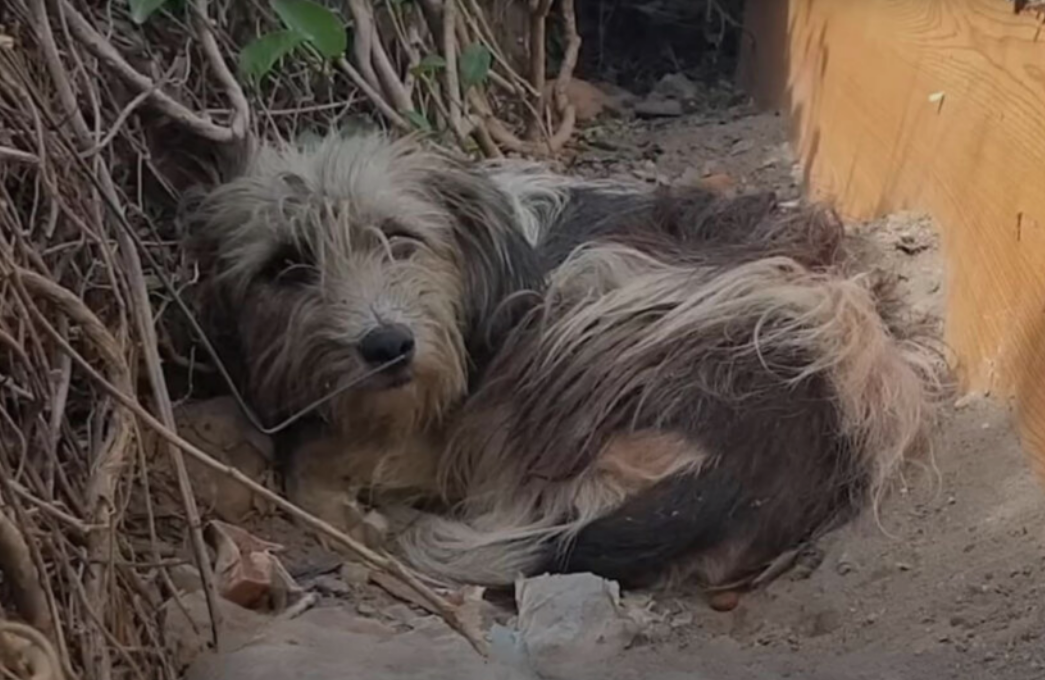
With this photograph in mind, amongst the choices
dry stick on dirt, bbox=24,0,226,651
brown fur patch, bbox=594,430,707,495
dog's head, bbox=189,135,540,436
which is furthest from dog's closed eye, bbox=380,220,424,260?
dry stick on dirt, bbox=24,0,226,651

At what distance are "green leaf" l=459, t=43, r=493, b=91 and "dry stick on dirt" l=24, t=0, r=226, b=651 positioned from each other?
1712 millimetres

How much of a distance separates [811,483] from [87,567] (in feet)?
4.19

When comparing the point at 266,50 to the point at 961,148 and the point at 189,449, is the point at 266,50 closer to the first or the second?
the point at 961,148

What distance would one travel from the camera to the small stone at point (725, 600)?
2.54 meters

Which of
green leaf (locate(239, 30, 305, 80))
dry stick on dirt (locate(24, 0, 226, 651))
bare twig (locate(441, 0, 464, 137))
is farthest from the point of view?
bare twig (locate(441, 0, 464, 137))

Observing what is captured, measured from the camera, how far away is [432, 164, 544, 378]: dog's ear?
3.01 meters

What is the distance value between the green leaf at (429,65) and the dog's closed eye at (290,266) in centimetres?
115

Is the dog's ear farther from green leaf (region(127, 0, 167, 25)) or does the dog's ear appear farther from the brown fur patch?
green leaf (region(127, 0, 167, 25))

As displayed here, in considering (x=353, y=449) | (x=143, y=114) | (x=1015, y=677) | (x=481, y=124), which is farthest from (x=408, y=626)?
(x=481, y=124)

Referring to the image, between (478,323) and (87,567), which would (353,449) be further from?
(87,567)

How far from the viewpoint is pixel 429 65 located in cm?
398

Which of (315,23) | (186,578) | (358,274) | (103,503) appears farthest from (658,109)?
(103,503)

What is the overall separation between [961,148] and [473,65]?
1.48 meters

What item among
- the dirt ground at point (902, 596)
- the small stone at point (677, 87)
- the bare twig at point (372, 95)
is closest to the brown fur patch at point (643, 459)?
the dirt ground at point (902, 596)
